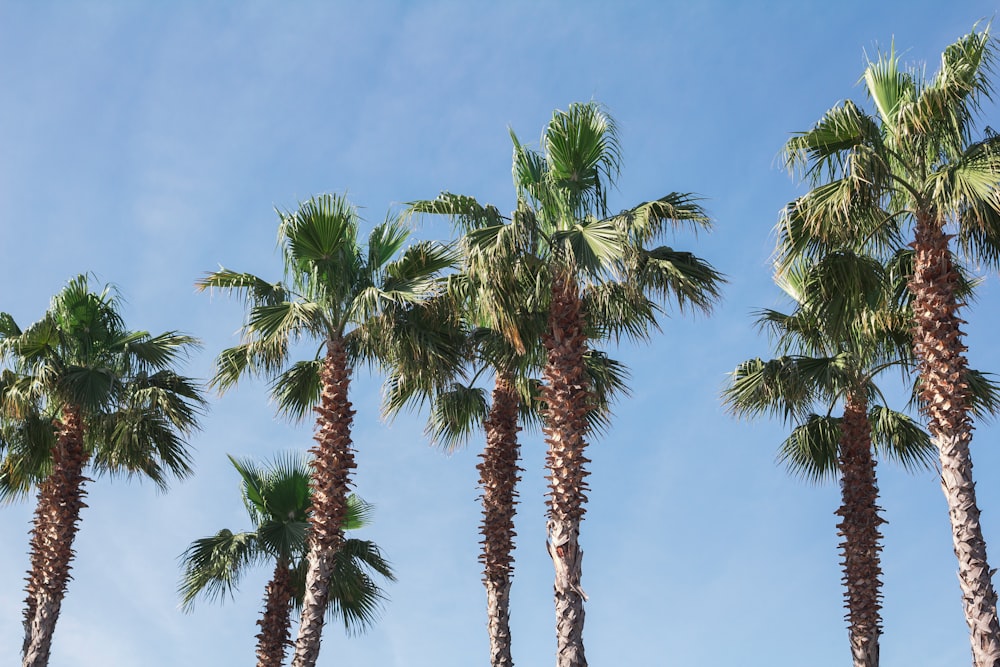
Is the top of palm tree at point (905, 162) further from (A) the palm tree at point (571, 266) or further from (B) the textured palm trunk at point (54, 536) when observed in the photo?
(B) the textured palm trunk at point (54, 536)

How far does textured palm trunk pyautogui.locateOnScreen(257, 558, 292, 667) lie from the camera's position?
20.9m

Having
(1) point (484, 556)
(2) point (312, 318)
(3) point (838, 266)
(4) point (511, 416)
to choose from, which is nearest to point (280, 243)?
(2) point (312, 318)

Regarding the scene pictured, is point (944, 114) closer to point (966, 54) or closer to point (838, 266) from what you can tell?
point (966, 54)

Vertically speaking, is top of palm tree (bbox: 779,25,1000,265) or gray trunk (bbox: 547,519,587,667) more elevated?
top of palm tree (bbox: 779,25,1000,265)

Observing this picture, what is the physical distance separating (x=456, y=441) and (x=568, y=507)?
17.7 feet

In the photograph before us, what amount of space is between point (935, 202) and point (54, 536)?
15.9 m

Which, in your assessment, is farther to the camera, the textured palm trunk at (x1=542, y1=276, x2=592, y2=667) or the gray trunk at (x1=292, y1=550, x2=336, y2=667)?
the gray trunk at (x1=292, y1=550, x2=336, y2=667)

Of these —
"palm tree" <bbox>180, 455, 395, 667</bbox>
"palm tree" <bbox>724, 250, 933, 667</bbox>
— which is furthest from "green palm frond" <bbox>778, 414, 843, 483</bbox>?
"palm tree" <bbox>180, 455, 395, 667</bbox>

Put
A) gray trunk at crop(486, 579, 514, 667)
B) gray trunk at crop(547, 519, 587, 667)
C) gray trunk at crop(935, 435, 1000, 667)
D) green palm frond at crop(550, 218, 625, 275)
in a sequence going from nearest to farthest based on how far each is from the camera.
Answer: gray trunk at crop(935, 435, 1000, 667), gray trunk at crop(547, 519, 587, 667), green palm frond at crop(550, 218, 625, 275), gray trunk at crop(486, 579, 514, 667)

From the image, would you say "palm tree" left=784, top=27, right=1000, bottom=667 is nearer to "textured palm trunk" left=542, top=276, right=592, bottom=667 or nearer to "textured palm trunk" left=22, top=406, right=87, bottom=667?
"textured palm trunk" left=542, top=276, right=592, bottom=667

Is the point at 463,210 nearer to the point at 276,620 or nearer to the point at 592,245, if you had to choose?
the point at 592,245

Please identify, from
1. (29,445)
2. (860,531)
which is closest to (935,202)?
(860,531)

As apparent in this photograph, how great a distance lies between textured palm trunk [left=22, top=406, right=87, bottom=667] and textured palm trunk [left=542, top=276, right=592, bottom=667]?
31.5ft

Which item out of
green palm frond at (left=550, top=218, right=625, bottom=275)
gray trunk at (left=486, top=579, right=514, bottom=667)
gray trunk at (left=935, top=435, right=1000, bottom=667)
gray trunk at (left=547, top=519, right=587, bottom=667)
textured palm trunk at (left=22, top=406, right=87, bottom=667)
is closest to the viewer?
gray trunk at (left=935, top=435, right=1000, bottom=667)
